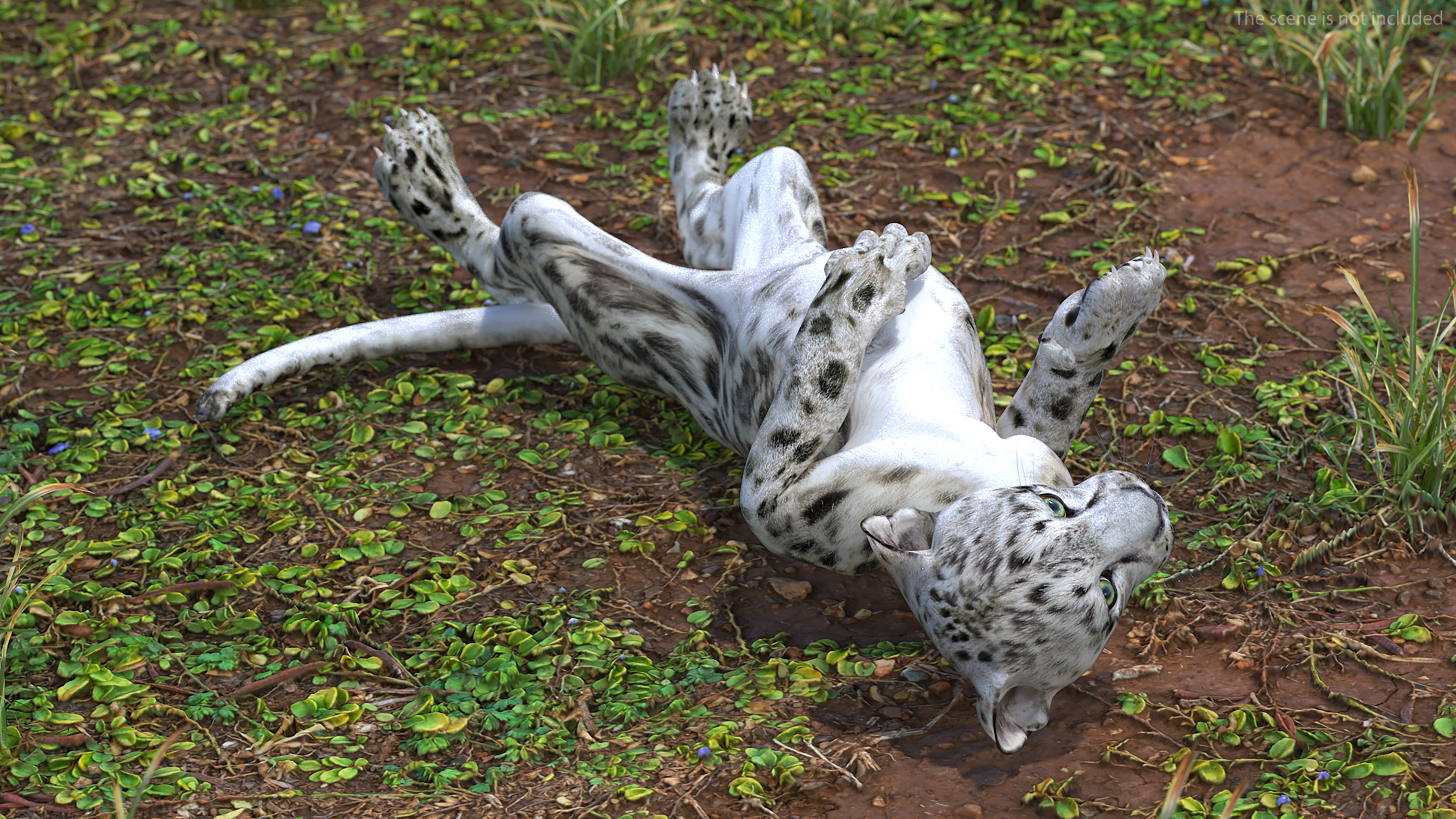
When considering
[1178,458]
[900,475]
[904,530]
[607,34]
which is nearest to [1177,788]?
[904,530]

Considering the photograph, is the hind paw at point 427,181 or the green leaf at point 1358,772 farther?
the hind paw at point 427,181

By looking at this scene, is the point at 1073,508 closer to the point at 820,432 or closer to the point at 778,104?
the point at 820,432

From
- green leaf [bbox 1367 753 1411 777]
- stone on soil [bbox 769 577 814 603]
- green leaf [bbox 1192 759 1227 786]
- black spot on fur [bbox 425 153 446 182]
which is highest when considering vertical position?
black spot on fur [bbox 425 153 446 182]

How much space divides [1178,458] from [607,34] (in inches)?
141

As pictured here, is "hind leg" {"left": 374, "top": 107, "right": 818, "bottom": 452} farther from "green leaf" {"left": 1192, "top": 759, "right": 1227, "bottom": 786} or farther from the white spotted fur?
"green leaf" {"left": 1192, "top": 759, "right": 1227, "bottom": 786}

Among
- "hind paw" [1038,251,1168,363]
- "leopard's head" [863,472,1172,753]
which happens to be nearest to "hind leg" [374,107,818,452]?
"hind paw" [1038,251,1168,363]

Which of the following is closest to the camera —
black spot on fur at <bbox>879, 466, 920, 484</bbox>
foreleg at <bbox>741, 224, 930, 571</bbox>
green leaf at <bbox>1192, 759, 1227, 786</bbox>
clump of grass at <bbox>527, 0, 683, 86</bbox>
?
green leaf at <bbox>1192, 759, 1227, 786</bbox>

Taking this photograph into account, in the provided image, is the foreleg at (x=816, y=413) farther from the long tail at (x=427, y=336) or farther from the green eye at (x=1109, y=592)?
the long tail at (x=427, y=336)

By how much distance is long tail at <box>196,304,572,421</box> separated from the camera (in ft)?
14.2

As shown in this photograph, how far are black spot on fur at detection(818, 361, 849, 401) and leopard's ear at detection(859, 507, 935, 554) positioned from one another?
1.14ft

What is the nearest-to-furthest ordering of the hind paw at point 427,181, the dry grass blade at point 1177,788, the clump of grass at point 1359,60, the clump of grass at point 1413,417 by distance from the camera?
the dry grass blade at point 1177,788
the clump of grass at point 1413,417
the hind paw at point 427,181
the clump of grass at point 1359,60

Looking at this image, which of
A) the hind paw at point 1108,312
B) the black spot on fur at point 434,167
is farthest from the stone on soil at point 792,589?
the black spot on fur at point 434,167

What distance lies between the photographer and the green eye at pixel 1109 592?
277cm

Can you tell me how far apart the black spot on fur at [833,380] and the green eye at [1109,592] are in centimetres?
81
